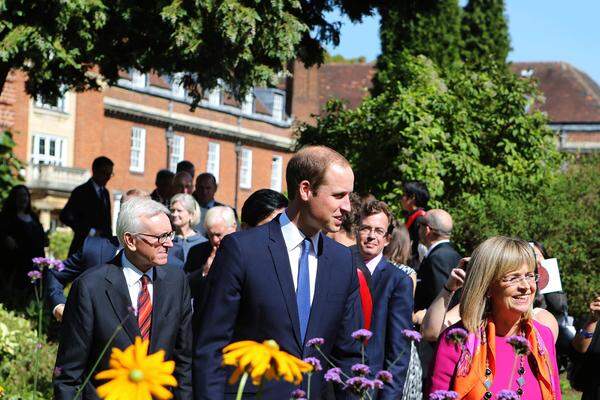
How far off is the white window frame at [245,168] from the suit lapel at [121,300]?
187 feet

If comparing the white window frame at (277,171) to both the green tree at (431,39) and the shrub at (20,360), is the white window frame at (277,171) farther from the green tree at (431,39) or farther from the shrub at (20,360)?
the shrub at (20,360)

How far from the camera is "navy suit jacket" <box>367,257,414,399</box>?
6.51m

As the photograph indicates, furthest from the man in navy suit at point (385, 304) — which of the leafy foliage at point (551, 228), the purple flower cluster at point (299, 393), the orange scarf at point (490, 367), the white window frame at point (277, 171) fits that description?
the white window frame at point (277, 171)

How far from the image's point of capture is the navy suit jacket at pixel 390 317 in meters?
6.51

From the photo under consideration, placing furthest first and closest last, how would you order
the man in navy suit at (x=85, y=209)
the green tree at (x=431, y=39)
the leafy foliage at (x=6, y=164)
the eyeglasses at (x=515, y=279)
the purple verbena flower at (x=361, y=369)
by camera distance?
the green tree at (x=431, y=39), the leafy foliage at (x=6, y=164), the man in navy suit at (x=85, y=209), the eyeglasses at (x=515, y=279), the purple verbena flower at (x=361, y=369)

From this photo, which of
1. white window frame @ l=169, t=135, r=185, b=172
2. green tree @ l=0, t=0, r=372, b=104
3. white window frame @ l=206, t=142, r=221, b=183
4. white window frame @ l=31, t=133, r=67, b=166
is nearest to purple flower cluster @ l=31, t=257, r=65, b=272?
green tree @ l=0, t=0, r=372, b=104

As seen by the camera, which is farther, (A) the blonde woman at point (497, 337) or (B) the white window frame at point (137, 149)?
(B) the white window frame at point (137, 149)

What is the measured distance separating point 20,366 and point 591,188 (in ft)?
34.7

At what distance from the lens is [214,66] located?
1318 cm

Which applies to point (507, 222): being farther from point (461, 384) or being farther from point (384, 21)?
point (461, 384)

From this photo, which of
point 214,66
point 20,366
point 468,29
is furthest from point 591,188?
point 468,29

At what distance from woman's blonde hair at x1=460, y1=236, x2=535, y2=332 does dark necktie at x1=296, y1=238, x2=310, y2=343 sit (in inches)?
29.1

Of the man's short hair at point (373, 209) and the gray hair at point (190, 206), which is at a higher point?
the man's short hair at point (373, 209)

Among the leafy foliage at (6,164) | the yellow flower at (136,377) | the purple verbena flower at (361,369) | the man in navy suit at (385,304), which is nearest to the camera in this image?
the yellow flower at (136,377)
